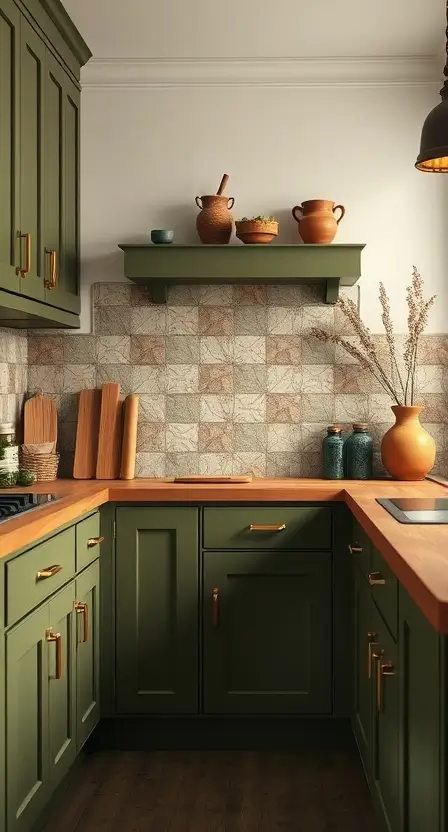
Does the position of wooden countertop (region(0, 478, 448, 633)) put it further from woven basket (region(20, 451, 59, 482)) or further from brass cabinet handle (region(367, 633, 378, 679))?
brass cabinet handle (region(367, 633, 378, 679))

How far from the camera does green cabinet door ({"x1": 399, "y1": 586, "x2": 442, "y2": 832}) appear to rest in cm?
149

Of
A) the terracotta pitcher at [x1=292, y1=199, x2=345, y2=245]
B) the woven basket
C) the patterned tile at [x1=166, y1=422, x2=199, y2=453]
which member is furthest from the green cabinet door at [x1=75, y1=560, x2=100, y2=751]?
the terracotta pitcher at [x1=292, y1=199, x2=345, y2=245]

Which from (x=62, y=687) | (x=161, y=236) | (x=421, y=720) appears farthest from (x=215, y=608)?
(x=421, y=720)

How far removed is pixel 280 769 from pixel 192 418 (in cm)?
144

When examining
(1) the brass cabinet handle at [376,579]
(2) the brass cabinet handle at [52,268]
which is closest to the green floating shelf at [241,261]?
(2) the brass cabinet handle at [52,268]

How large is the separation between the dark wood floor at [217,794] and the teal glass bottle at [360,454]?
1.06m

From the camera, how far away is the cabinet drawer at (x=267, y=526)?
3.25m

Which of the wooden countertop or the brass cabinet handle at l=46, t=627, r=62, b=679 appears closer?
the wooden countertop

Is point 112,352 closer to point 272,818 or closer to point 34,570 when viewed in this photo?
point 34,570

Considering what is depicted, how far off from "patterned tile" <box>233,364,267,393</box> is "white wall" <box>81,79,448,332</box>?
506mm

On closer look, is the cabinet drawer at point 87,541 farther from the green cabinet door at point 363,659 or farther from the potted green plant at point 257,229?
the potted green plant at point 257,229

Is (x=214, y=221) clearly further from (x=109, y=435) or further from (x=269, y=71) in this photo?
(x=109, y=435)

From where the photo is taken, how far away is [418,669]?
1741mm

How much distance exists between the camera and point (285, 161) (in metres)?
3.81
